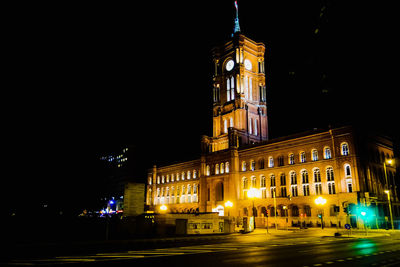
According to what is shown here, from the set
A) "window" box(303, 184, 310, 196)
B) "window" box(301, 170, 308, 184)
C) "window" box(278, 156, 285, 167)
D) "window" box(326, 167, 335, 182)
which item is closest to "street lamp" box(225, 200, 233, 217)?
"window" box(278, 156, 285, 167)

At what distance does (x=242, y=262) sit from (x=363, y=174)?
43998 millimetres

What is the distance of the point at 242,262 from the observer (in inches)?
557

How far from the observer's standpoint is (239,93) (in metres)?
79.8

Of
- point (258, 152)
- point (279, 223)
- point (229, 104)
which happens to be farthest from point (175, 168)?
point (279, 223)

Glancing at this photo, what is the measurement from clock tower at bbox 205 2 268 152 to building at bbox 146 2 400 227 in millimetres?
269

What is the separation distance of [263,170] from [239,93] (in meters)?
24.0

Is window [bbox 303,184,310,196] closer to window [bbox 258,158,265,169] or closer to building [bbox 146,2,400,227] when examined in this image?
building [bbox 146,2,400,227]

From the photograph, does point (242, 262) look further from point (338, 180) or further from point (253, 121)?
point (253, 121)

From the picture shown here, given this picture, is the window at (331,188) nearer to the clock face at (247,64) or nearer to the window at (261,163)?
the window at (261,163)

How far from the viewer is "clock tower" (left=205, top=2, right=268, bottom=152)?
79.4 metres

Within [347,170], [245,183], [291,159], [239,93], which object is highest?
[239,93]

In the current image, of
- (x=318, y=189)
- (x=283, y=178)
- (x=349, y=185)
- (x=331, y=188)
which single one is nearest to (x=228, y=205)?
(x=283, y=178)

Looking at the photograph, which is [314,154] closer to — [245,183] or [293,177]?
[293,177]

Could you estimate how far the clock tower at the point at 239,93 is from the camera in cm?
7938
